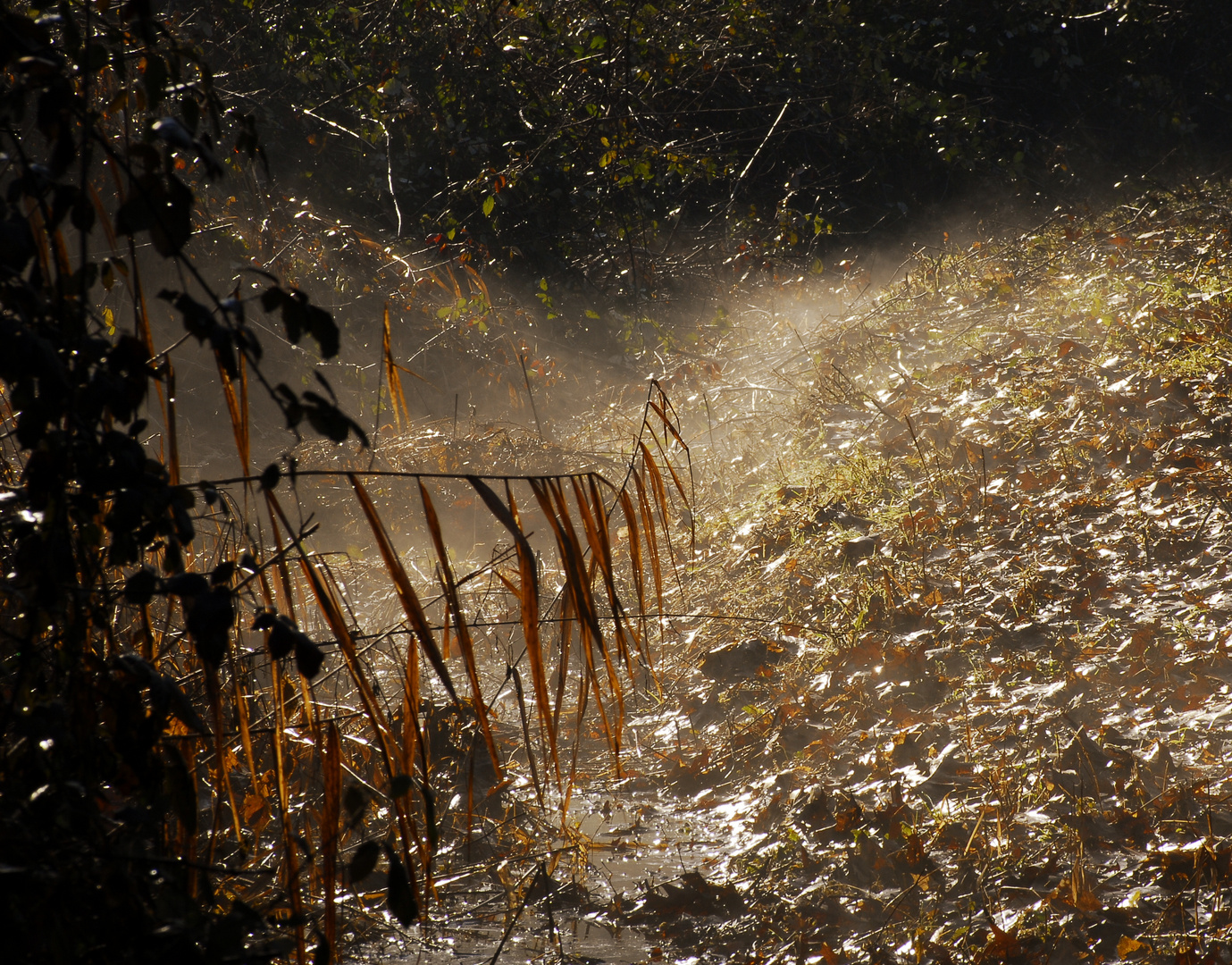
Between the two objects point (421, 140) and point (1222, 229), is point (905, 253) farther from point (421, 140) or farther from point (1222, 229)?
point (421, 140)

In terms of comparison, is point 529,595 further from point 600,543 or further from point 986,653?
point 986,653

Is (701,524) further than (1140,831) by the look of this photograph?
Yes

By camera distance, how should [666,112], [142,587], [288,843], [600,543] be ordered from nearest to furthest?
[142,587] < [288,843] < [600,543] < [666,112]

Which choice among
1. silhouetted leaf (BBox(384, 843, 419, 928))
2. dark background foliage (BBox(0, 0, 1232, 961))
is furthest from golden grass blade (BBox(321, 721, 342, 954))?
dark background foliage (BBox(0, 0, 1232, 961))

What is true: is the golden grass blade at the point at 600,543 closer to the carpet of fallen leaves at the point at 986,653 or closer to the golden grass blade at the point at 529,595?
the golden grass blade at the point at 529,595

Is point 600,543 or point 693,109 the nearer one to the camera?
point 600,543

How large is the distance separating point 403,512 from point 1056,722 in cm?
422

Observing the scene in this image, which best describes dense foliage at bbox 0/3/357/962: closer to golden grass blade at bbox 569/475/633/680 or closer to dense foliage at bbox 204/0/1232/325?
golden grass blade at bbox 569/475/633/680

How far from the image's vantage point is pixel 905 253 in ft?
28.2

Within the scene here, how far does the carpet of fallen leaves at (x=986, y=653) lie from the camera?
236cm

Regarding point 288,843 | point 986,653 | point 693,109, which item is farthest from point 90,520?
point 693,109

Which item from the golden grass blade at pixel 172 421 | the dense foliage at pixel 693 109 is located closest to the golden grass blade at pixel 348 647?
the golden grass blade at pixel 172 421

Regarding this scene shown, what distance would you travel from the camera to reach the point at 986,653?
335cm

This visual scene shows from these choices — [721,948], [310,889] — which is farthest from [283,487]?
[721,948]
